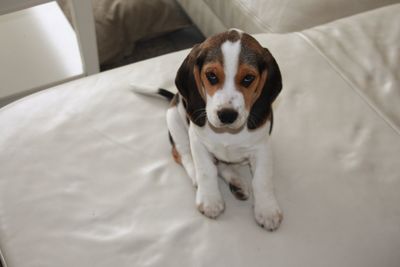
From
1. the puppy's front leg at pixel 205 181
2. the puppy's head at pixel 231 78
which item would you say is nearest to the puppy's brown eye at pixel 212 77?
the puppy's head at pixel 231 78

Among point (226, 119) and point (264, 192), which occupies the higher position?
point (226, 119)

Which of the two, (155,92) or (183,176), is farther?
(155,92)

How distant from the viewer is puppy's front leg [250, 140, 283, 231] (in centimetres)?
120

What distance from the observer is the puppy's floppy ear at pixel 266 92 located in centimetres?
111

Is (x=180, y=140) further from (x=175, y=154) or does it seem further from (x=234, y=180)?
(x=234, y=180)

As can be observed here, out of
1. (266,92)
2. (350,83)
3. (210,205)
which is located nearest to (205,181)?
(210,205)

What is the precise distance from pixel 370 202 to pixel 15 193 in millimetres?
913

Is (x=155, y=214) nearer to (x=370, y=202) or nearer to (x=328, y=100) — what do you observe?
(x=370, y=202)

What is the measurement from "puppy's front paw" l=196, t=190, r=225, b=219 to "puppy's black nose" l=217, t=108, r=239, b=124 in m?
0.25

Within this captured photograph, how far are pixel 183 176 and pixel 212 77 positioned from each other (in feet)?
1.16

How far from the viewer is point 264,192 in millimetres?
1248

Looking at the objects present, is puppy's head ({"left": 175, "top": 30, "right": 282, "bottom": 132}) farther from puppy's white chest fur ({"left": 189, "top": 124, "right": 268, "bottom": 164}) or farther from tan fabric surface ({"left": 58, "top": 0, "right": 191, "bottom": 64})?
tan fabric surface ({"left": 58, "top": 0, "right": 191, "bottom": 64})

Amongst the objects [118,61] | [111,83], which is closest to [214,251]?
[111,83]

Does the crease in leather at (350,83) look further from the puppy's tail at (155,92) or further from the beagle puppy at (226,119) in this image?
the puppy's tail at (155,92)
